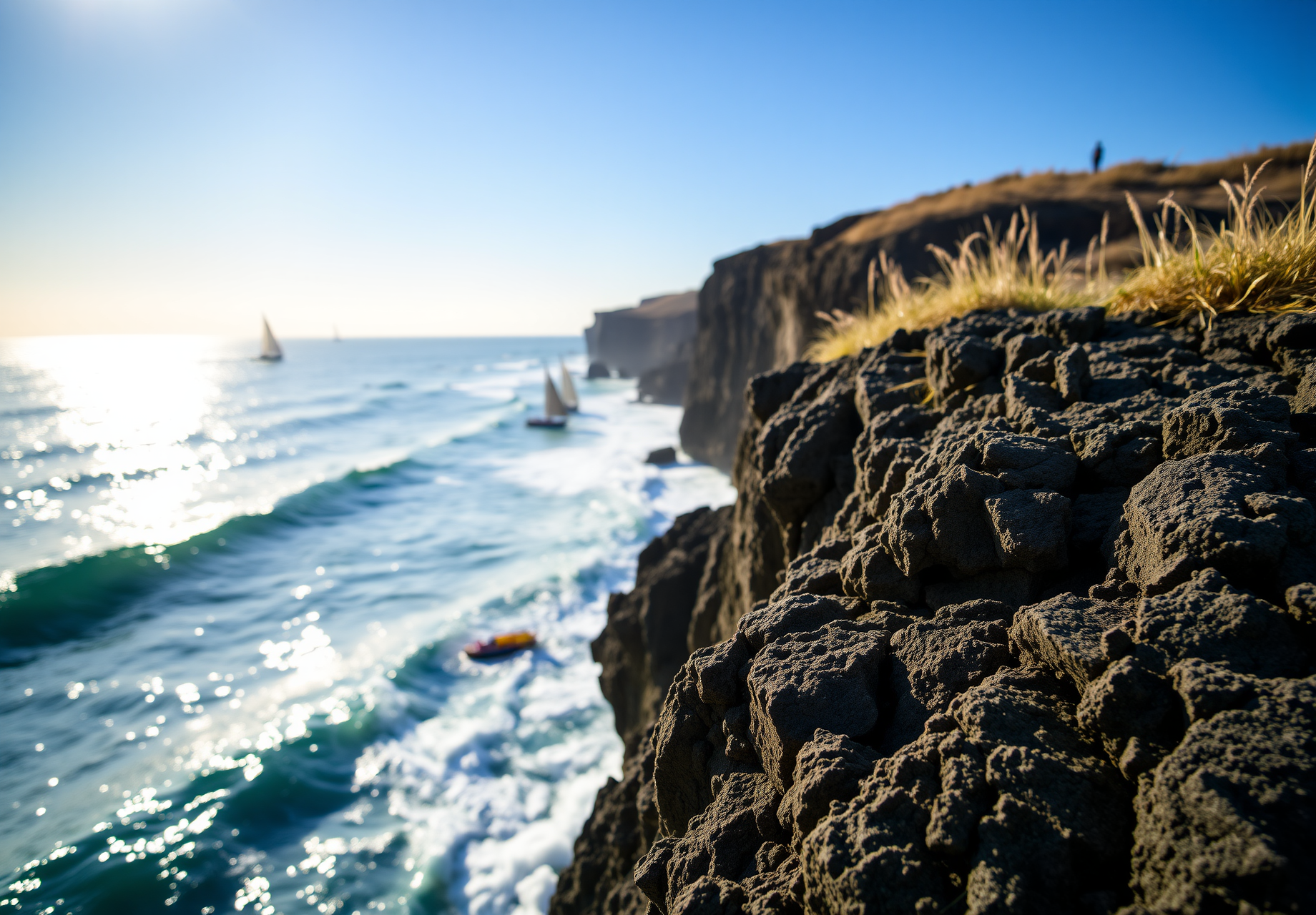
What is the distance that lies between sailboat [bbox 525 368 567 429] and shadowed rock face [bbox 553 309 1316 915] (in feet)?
140

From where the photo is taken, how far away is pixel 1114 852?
1.40 meters

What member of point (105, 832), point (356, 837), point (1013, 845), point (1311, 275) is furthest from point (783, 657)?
point (105, 832)

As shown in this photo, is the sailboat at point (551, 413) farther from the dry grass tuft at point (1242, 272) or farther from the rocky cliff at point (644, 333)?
the dry grass tuft at point (1242, 272)

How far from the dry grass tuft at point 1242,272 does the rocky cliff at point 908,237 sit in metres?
4.40

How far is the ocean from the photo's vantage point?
25.3 feet

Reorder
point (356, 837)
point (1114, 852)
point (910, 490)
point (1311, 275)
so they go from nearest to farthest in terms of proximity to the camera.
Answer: point (1114, 852)
point (910, 490)
point (1311, 275)
point (356, 837)

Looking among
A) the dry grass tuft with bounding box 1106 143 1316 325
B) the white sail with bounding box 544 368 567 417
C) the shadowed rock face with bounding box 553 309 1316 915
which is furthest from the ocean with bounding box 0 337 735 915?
the white sail with bounding box 544 368 567 417

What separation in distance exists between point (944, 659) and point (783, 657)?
607 millimetres

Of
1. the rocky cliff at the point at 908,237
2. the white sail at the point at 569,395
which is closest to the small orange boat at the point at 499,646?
the rocky cliff at the point at 908,237

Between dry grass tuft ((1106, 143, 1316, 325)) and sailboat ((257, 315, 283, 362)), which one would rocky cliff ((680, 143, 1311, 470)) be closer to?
dry grass tuft ((1106, 143, 1316, 325))

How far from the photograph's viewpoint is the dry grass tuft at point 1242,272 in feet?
10.3

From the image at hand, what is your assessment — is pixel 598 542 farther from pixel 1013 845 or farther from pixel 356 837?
pixel 1013 845

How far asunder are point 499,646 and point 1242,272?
1266 cm

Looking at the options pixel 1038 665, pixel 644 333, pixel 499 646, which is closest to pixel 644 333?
pixel 644 333
